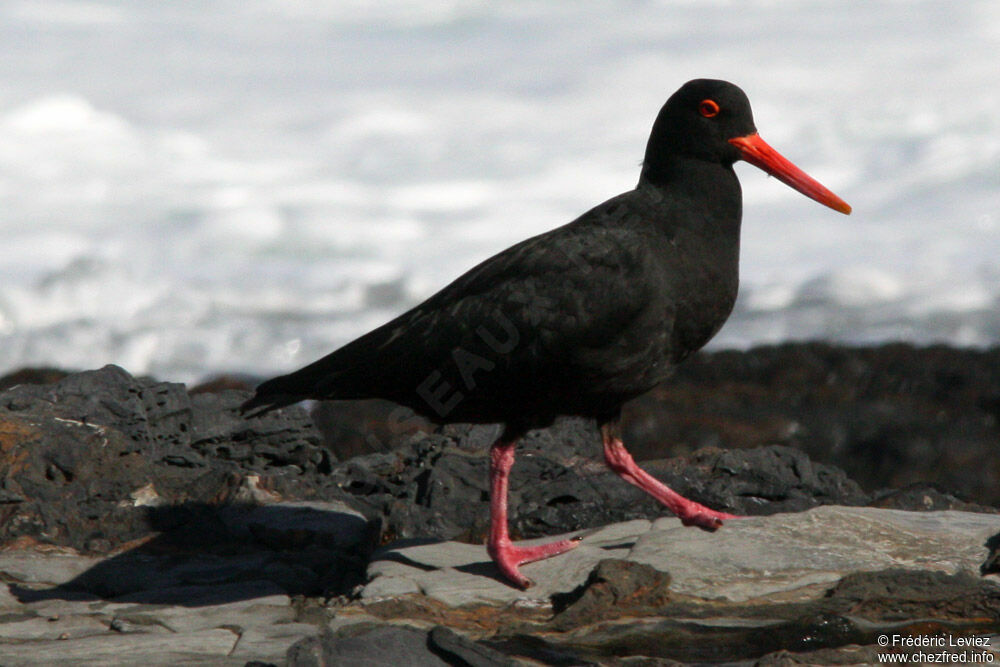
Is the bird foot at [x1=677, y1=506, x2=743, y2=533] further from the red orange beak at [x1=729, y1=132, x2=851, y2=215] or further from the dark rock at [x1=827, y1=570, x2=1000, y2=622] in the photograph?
the red orange beak at [x1=729, y1=132, x2=851, y2=215]

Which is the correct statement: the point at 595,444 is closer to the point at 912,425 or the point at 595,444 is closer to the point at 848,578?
the point at 848,578

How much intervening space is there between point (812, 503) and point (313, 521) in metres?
2.83

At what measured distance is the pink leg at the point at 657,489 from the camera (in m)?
5.63

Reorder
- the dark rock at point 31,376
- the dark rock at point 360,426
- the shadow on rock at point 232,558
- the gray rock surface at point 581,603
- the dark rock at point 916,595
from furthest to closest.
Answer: the dark rock at point 31,376
the dark rock at point 360,426
the shadow on rock at point 232,558
the dark rock at point 916,595
the gray rock surface at point 581,603

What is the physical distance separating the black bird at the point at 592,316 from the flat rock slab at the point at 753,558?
147 mm

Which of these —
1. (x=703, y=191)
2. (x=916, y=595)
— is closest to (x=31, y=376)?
(x=703, y=191)

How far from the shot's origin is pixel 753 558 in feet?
17.0

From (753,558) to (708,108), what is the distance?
2.29 meters

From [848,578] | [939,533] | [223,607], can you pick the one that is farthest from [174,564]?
[939,533]

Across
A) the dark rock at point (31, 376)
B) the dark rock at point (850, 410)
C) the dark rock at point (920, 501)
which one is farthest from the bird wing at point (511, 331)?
the dark rock at point (31, 376)

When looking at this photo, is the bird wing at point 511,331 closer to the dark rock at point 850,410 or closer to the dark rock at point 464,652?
the dark rock at point 464,652

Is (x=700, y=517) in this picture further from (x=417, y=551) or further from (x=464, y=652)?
(x=464, y=652)

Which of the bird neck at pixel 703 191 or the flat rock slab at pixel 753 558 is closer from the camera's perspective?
the flat rock slab at pixel 753 558

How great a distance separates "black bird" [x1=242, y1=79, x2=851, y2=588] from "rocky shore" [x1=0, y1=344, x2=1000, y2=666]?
0.47 m
